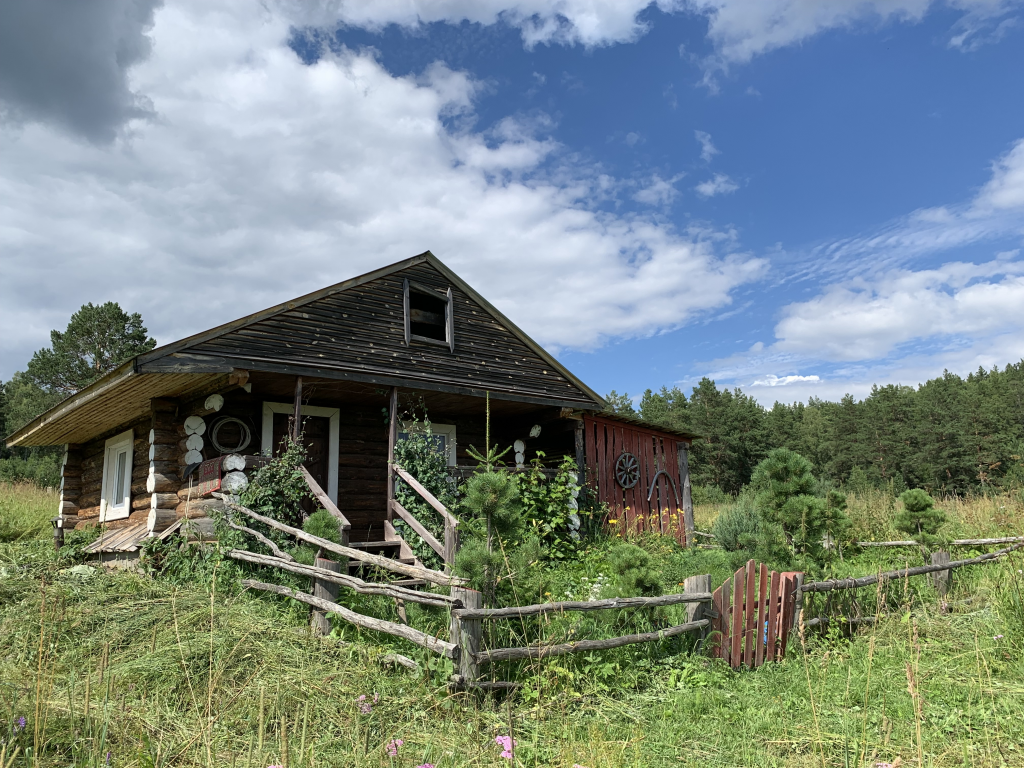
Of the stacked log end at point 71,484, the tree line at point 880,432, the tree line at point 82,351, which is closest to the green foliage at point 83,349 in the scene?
the tree line at point 82,351

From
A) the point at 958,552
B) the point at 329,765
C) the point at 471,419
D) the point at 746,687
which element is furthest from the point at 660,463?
the point at 329,765

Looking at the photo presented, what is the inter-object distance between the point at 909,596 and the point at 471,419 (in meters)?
7.95

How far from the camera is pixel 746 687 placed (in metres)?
5.29

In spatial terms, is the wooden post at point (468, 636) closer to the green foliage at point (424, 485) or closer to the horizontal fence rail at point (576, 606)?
the horizontal fence rail at point (576, 606)

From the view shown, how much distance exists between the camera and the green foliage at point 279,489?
8531 millimetres

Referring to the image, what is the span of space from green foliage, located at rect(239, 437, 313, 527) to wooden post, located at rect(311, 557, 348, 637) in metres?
2.25

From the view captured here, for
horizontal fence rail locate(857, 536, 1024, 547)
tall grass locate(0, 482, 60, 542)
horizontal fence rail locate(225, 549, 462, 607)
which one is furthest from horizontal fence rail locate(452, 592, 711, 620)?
tall grass locate(0, 482, 60, 542)

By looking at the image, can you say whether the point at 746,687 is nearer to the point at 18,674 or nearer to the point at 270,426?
the point at 18,674

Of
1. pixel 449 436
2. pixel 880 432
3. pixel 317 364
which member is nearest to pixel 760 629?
pixel 317 364

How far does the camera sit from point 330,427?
1146cm

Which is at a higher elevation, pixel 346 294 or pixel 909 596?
pixel 346 294

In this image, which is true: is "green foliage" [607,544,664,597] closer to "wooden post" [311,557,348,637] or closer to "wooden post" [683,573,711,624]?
"wooden post" [683,573,711,624]

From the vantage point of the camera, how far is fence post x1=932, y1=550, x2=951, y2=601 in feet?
26.3

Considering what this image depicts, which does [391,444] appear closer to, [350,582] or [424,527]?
[424,527]
